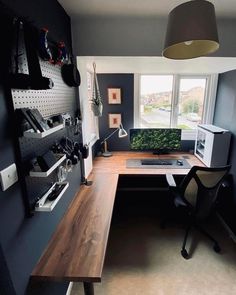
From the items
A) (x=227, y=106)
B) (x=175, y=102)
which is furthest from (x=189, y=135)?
(x=227, y=106)

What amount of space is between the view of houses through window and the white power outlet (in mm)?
2324

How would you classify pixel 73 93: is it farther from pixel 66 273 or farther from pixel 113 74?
pixel 66 273

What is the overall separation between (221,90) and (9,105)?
2740 millimetres

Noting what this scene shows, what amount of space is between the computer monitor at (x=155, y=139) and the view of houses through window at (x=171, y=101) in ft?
1.00

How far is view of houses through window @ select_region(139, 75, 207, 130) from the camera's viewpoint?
2.85 metres

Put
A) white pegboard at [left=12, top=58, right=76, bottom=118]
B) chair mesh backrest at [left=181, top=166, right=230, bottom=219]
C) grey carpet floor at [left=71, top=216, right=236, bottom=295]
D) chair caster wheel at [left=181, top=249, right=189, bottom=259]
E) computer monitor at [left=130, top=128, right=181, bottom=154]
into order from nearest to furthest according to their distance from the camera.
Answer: white pegboard at [left=12, top=58, right=76, bottom=118] < grey carpet floor at [left=71, top=216, right=236, bottom=295] < chair mesh backrest at [left=181, top=166, right=230, bottom=219] < chair caster wheel at [left=181, top=249, right=189, bottom=259] < computer monitor at [left=130, top=128, right=181, bottom=154]

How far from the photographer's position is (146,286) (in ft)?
5.43

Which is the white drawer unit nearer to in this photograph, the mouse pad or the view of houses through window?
the mouse pad

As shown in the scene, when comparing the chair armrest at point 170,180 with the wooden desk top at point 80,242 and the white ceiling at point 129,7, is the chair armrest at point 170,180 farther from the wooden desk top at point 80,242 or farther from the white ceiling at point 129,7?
the white ceiling at point 129,7

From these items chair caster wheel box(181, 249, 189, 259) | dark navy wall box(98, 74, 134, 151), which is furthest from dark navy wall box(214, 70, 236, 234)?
dark navy wall box(98, 74, 134, 151)

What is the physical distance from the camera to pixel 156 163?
A: 2525 mm

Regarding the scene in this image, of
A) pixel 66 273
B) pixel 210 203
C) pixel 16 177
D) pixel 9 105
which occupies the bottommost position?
pixel 210 203

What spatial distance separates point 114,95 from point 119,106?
0.18 meters

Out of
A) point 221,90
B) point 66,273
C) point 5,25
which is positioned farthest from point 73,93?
point 221,90
